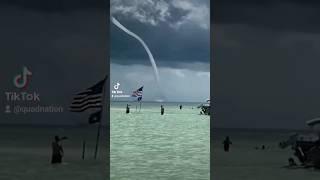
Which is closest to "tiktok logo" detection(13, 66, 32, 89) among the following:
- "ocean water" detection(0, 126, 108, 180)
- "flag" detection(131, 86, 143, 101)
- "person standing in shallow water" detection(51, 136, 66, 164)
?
"ocean water" detection(0, 126, 108, 180)

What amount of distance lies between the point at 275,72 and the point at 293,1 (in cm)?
72

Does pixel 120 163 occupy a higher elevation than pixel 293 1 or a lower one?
lower

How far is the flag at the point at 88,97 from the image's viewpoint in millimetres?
5332

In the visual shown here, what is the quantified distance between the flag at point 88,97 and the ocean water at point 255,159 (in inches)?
48.0

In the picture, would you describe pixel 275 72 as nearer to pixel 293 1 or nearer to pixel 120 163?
pixel 293 1

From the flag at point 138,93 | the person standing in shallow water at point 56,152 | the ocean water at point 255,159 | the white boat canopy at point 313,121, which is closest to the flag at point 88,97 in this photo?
the person standing in shallow water at point 56,152

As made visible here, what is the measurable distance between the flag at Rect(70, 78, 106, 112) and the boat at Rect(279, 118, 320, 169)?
1.87m

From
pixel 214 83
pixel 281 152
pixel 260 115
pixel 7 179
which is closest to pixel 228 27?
pixel 214 83

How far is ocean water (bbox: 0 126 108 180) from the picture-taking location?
5387 millimetres

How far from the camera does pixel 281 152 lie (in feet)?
18.0

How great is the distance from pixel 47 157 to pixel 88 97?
0.74 m

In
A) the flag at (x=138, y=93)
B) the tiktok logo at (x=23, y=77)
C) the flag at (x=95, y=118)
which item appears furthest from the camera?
the flag at (x=138, y=93)

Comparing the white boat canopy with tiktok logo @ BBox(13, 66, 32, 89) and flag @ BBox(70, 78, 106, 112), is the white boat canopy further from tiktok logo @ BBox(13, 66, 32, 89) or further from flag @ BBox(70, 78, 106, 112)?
tiktok logo @ BBox(13, 66, 32, 89)

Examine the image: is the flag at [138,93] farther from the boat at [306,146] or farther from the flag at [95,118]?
the boat at [306,146]
